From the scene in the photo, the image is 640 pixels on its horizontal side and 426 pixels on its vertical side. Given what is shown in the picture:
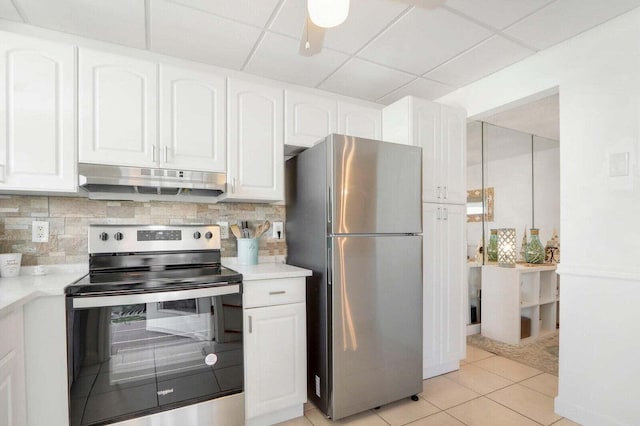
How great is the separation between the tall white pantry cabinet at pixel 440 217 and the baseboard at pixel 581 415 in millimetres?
705

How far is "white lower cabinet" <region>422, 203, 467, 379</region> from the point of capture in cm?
244

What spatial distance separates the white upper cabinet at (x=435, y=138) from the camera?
2449 millimetres

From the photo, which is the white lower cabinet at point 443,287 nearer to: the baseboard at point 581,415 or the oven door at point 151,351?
the baseboard at point 581,415

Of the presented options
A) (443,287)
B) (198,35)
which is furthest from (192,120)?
(443,287)

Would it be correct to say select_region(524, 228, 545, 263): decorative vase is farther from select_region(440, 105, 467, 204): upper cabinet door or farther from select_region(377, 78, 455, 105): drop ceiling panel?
select_region(377, 78, 455, 105): drop ceiling panel

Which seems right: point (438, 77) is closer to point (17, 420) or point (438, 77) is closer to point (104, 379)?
point (104, 379)

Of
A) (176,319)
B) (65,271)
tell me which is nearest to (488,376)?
(176,319)

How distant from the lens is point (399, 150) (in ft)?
7.00

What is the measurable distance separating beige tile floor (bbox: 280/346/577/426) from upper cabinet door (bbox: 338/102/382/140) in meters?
1.95

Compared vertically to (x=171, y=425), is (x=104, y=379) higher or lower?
higher

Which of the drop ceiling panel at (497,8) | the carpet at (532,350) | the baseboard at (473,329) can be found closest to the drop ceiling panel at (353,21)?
the drop ceiling panel at (497,8)

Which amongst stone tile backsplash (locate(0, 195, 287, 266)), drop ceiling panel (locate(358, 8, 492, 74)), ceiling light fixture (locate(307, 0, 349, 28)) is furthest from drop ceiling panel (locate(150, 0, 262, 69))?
ceiling light fixture (locate(307, 0, 349, 28))

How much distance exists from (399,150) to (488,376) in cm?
192

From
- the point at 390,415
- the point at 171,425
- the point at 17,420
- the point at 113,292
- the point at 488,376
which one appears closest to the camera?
the point at 17,420
